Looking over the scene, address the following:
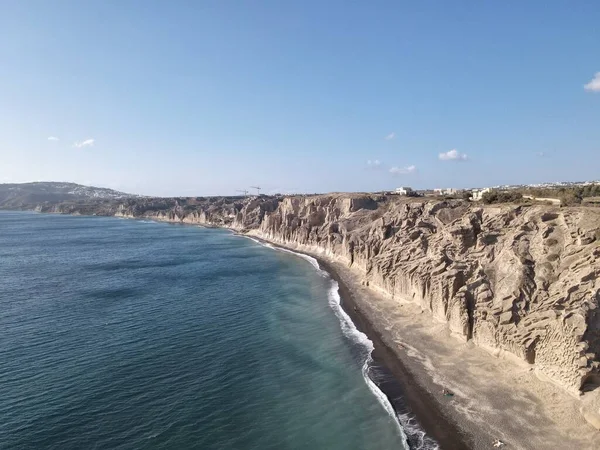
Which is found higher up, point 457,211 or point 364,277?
point 457,211

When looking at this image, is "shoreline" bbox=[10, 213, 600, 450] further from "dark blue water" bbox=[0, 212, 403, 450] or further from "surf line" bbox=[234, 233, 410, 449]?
"dark blue water" bbox=[0, 212, 403, 450]

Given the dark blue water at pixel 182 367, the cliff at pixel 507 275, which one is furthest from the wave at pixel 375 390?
the cliff at pixel 507 275

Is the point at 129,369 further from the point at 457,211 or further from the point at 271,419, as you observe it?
the point at 457,211

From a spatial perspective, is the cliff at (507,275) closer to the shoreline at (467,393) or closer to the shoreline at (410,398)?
the shoreline at (467,393)

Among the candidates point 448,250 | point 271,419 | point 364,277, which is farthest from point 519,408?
point 364,277

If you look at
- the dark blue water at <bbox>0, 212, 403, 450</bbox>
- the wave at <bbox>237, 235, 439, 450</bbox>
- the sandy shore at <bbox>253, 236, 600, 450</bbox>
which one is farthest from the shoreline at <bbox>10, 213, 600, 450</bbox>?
the dark blue water at <bbox>0, 212, 403, 450</bbox>

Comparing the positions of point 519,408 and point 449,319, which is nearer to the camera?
point 519,408

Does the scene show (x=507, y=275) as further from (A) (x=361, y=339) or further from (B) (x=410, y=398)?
(A) (x=361, y=339)
